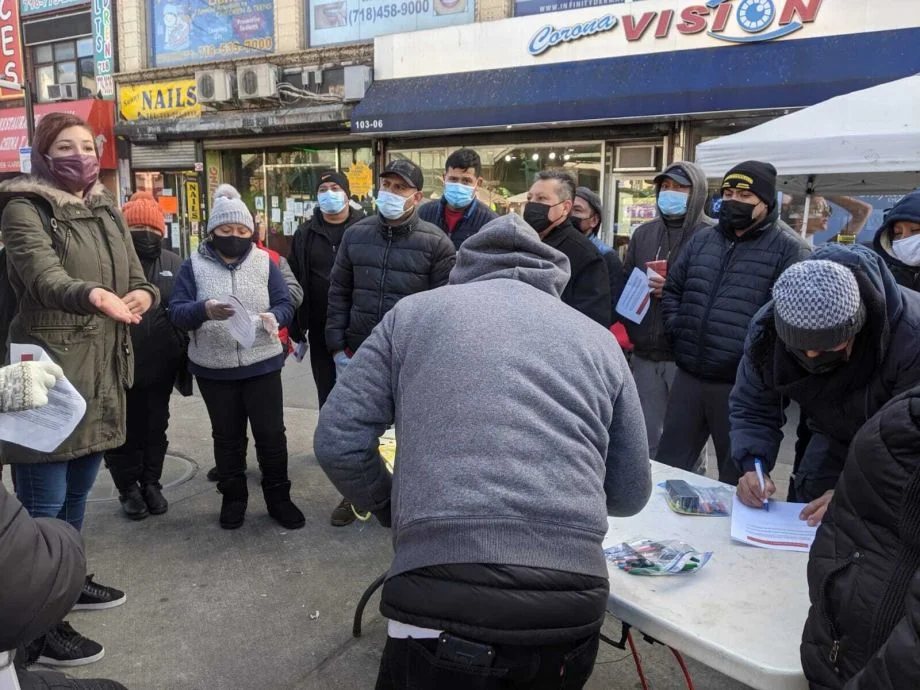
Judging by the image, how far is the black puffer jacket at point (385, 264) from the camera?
3.66m

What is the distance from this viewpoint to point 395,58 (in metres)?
10.3

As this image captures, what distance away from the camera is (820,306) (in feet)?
5.72

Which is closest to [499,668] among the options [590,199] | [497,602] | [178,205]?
[497,602]

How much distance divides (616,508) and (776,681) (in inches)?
21.2

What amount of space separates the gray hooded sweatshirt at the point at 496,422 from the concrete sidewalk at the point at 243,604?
→ 126cm

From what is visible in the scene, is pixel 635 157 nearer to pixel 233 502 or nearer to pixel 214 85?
pixel 233 502

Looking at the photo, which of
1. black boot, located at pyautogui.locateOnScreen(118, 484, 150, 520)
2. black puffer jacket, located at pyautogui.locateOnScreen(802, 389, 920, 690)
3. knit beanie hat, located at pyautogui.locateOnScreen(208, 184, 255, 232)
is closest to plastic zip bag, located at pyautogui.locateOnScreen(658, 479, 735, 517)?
black puffer jacket, located at pyautogui.locateOnScreen(802, 389, 920, 690)

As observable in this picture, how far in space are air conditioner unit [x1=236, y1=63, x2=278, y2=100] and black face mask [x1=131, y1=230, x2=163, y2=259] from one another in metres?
8.49

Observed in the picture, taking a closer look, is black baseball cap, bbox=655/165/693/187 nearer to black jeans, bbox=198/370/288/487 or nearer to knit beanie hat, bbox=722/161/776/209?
knit beanie hat, bbox=722/161/776/209

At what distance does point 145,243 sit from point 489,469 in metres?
3.05

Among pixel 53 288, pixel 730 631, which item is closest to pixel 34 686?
pixel 53 288

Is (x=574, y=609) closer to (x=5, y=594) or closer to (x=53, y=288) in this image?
(x=5, y=594)

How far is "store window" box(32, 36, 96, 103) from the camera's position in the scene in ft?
46.2

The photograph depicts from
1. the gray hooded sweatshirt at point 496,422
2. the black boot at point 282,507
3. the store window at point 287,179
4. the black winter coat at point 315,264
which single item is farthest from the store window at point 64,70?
the gray hooded sweatshirt at point 496,422
